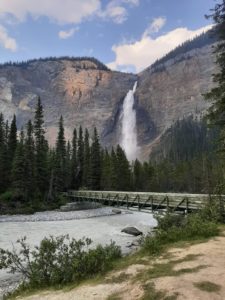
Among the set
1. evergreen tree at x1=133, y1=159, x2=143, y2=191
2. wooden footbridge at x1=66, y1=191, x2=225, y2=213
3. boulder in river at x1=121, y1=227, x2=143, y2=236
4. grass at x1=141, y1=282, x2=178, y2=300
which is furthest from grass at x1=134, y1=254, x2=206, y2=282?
evergreen tree at x1=133, y1=159, x2=143, y2=191

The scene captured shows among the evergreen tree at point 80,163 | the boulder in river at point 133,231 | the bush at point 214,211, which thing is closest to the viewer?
the bush at point 214,211

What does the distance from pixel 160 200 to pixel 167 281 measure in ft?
53.6

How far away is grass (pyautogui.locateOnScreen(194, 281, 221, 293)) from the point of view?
7.06 metres

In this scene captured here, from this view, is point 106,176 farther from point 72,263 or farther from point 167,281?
point 167,281

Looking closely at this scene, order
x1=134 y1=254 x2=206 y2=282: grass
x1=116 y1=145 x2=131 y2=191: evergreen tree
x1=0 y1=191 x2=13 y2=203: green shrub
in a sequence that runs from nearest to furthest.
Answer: x1=134 y1=254 x2=206 y2=282: grass, x1=0 y1=191 x2=13 y2=203: green shrub, x1=116 y1=145 x2=131 y2=191: evergreen tree

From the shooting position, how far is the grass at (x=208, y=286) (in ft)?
23.2

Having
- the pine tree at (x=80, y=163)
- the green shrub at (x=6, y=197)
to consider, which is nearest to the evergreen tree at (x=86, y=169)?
the pine tree at (x=80, y=163)

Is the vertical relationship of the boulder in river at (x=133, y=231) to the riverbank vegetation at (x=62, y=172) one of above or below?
below

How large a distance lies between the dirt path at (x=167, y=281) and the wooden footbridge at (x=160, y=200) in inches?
283

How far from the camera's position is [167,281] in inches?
305

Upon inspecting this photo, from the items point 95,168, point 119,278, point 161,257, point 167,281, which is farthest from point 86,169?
point 167,281

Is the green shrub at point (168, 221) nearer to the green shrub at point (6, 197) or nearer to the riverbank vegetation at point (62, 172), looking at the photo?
the riverbank vegetation at point (62, 172)

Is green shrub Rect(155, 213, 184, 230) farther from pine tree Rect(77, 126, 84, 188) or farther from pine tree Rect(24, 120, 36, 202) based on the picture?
pine tree Rect(77, 126, 84, 188)

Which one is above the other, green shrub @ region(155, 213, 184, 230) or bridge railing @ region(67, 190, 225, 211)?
bridge railing @ region(67, 190, 225, 211)
